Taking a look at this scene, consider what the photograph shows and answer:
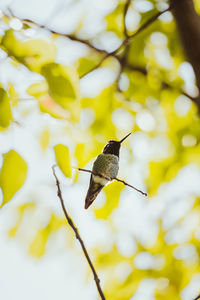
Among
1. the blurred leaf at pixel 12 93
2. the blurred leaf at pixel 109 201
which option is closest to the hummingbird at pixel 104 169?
the blurred leaf at pixel 109 201

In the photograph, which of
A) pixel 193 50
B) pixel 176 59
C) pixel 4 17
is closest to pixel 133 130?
pixel 176 59

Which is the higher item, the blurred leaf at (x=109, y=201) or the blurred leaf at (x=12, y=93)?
the blurred leaf at (x=12, y=93)

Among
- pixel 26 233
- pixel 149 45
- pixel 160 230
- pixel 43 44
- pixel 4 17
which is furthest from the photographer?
pixel 160 230

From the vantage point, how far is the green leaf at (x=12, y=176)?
114 cm

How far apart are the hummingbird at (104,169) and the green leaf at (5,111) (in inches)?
26.8

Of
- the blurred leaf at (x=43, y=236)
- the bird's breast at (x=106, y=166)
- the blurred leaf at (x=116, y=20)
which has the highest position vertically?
the blurred leaf at (x=116, y=20)

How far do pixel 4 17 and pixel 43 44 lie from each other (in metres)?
0.32

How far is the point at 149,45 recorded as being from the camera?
2736 millimetres

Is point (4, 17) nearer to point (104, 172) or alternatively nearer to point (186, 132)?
point (104, 172)

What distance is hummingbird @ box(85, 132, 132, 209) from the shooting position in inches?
66.2

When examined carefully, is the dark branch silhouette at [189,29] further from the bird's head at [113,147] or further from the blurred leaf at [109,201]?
the blurred leaf at [109,201]

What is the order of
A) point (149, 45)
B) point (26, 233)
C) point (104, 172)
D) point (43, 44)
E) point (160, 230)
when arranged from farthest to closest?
1. point (160, 230)
2. point (149, 45)
3. point (26, 233)
4. point (104, 172)
5. point (43, 44)

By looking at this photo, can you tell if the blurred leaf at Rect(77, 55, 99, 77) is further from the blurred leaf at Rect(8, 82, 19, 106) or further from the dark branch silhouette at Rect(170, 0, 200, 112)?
the blurred leaf at Rect(8, 82, 19, 106)

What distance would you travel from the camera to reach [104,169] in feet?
5.83
